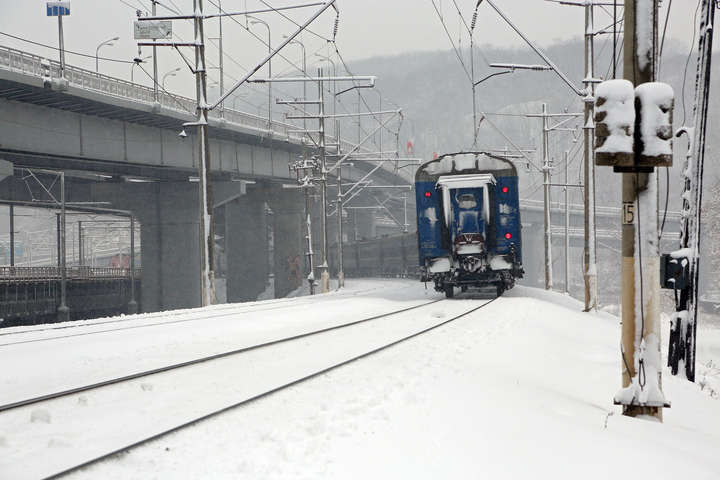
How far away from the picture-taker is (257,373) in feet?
32.1

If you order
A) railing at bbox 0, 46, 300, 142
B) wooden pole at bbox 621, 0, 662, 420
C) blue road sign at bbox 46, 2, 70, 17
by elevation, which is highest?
blue road sign at bbox 46, 2, 70, 17

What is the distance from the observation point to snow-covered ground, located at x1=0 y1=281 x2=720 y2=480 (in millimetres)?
5691

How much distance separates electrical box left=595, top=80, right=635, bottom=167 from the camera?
7.90 m

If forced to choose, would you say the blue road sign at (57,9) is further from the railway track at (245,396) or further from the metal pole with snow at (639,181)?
the metal pole with snow at (639,181)

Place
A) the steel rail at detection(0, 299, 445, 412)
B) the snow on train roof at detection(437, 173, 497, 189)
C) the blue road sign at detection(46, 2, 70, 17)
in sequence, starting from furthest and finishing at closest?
the blue road sign at detection(46, 2, 70, 17) → the snow on train roof at detection(437, 173, 497, 189) → the steel rail at detection(0, 299, 445, 412)

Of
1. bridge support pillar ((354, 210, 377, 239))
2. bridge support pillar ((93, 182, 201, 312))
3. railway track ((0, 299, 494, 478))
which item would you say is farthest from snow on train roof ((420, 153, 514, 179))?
bridge support pillar ((354, 210, 377, 239))

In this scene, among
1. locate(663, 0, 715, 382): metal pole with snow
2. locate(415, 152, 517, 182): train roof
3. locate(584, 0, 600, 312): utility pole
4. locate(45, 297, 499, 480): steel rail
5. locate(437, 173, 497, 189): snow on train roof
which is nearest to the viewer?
locate(45, 297, 499, 480): steel rail

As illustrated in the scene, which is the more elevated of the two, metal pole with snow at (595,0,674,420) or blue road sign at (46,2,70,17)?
blue road sign at (46,2,70,17)

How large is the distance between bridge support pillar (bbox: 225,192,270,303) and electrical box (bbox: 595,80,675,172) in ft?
196

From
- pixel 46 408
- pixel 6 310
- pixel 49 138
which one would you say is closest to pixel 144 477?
pixel 46 408

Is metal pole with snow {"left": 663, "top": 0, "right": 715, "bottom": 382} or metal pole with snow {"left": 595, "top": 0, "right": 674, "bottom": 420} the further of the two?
metal pole with snow {"left": 663, "top": 0, "right": 715, "bottom": 382}

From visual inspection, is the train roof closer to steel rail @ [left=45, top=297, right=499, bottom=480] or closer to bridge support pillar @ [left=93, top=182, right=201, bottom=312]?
steel rail @ [left=45, top=297, right=499, bottom=480]

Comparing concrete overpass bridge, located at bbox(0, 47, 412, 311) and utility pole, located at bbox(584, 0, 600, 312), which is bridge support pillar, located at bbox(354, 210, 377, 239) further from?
utility pole, located at bbox(584, 0, 600, 312)

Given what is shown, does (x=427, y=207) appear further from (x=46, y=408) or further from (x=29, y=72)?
(x=46, y=408)
